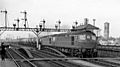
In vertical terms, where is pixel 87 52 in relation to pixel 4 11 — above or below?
below

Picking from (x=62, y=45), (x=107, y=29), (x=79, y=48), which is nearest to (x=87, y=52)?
(x=79, y=48)

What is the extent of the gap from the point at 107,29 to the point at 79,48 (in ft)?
286

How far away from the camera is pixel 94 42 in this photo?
79.7 ft

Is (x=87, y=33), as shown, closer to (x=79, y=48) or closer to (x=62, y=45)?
(x=79, y=48)

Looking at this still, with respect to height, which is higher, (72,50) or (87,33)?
(87,33)

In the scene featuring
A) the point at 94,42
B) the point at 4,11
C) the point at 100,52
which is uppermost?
the point at 4,11

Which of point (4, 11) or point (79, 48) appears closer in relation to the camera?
point (79, 48)

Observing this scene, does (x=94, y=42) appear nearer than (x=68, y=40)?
Yes

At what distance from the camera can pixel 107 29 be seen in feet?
351

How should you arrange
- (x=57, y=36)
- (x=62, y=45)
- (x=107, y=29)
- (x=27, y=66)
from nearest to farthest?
1. (x=27, y=66)
2. (x=62, y=45)
3. (x=57, y=36)
4. (x=107, y=29)

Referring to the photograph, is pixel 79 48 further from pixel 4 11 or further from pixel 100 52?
pixel 4 11

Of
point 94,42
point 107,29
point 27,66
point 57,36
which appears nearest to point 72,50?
point 94,42

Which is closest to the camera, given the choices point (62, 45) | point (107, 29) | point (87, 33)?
point (87, 33)

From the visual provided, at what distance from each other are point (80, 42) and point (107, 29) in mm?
87367
